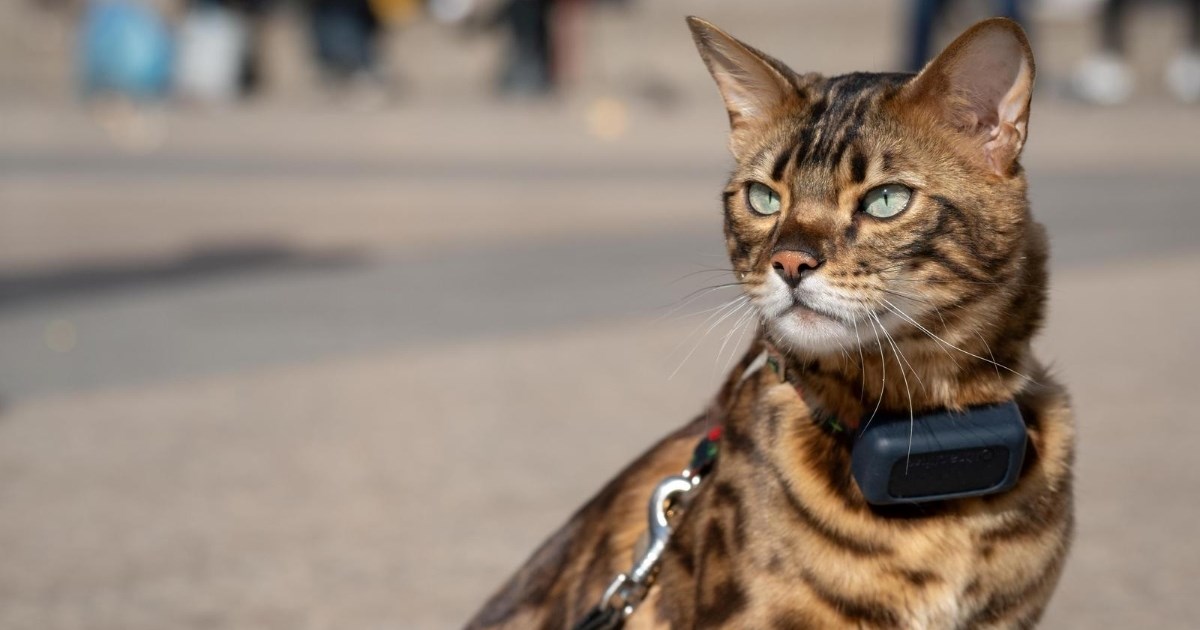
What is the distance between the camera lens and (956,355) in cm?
231

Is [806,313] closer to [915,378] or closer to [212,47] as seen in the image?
[915,378]

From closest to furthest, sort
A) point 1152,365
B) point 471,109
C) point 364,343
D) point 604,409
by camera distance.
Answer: point 604,409
point 1152,365
point 364,343
point 471,109

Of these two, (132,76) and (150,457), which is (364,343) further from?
(132,76)

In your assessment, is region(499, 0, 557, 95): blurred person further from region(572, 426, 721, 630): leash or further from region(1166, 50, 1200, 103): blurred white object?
region(572, 426, 721, 630): leash

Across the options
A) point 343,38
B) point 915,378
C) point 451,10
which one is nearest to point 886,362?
point 915,378

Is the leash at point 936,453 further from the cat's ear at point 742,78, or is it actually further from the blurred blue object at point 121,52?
the blurred blue object at point 121,52

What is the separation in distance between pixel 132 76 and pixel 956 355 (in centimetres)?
1351

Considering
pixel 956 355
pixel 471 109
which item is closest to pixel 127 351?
pixel 956 355

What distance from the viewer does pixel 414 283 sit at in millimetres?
8242

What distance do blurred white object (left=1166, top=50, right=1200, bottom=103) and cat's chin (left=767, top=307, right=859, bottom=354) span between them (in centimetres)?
1458

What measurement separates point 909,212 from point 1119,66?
14629 mm

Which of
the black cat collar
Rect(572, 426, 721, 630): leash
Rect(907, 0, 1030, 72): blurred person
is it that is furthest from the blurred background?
the black cat collar

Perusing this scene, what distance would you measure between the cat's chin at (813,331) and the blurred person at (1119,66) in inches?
549

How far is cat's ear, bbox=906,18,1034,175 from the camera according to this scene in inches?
89.4
